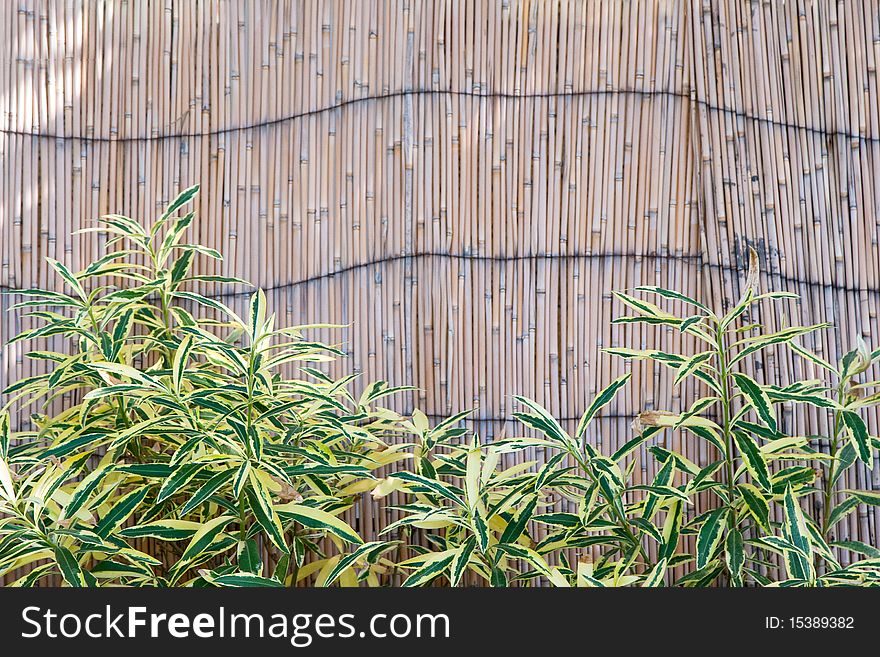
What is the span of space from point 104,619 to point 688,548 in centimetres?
98

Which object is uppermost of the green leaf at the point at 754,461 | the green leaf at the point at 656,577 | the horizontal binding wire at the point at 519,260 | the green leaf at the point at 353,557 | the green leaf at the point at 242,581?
the horizontal binding wire at the point at 519,260

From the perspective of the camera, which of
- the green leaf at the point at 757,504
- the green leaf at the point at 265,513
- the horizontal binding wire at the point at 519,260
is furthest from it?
the horizontal binding wire at the point at 519,260

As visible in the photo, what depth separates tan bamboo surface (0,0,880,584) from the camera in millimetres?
1645

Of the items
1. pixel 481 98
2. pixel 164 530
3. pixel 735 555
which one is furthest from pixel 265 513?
pixel 481 98

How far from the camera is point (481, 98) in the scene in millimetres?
1692

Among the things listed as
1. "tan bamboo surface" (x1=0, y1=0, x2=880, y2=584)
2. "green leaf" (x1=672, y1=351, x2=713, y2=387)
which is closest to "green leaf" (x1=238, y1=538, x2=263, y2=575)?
"tan bamboo surface" (x1=0, y1=0, x2=880, y2=584)

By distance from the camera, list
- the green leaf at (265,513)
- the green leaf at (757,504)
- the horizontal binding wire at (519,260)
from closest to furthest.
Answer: the green leaf at (265,513) → the green leaf at (757,504) → the horizontal binding wire at (519,260)

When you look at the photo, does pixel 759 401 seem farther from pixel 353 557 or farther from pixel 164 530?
pixel 164 530

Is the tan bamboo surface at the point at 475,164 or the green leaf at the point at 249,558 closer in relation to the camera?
the green leaf at the point at 249,558

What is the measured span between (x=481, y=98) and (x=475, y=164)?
0.42ft

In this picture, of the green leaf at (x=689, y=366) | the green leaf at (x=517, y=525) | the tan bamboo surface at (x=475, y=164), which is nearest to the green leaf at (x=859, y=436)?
the green leaf at (x=689, y=366)

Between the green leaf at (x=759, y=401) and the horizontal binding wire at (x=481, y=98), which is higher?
the horizontal binding wire at (x=481, y=98)

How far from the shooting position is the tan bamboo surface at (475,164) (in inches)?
64.7

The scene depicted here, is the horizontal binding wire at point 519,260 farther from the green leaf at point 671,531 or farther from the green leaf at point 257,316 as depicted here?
the green leaf at point 671,531
